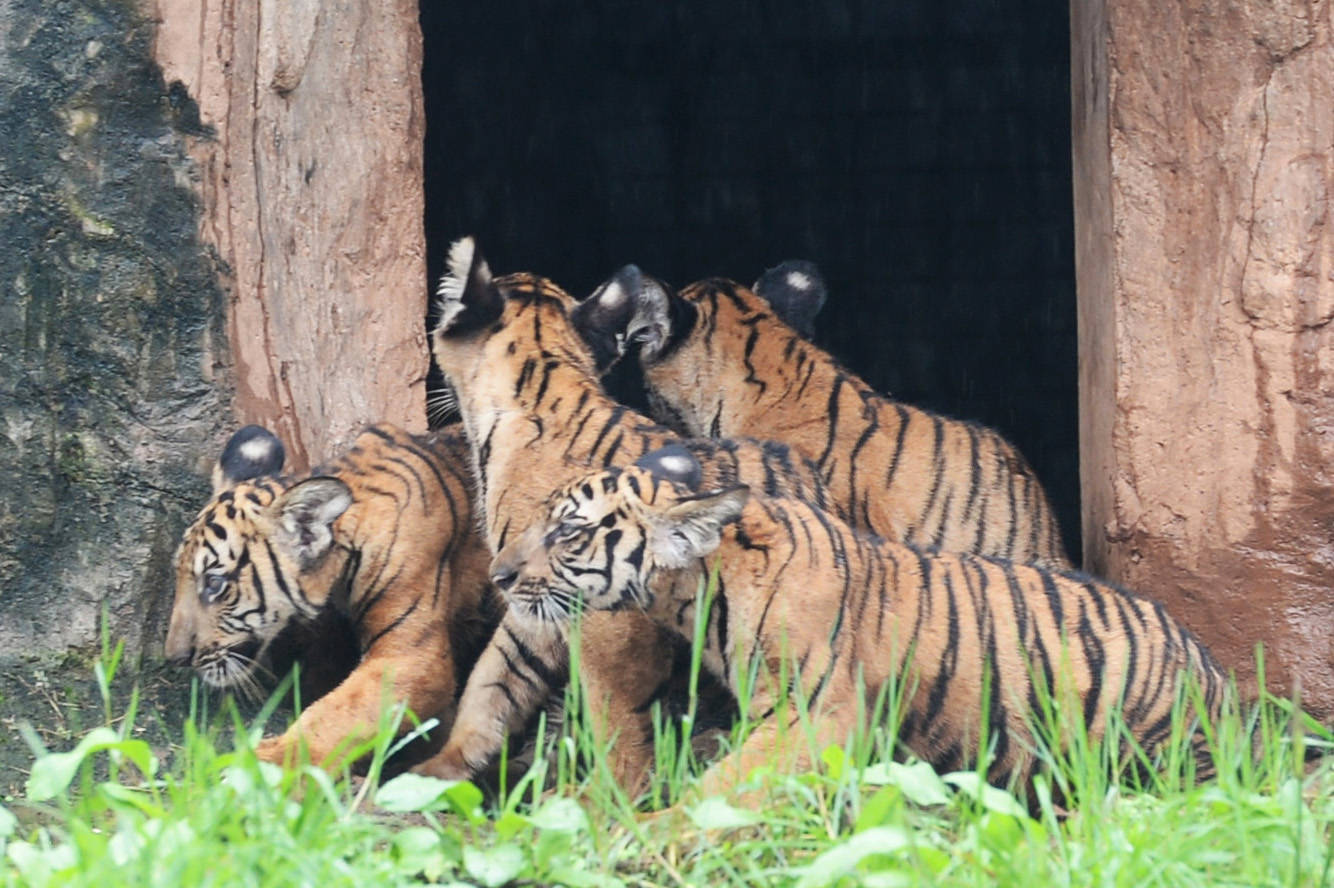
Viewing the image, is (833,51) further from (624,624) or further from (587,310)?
(624,624)

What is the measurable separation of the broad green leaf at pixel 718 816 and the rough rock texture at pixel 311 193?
1.95 metres

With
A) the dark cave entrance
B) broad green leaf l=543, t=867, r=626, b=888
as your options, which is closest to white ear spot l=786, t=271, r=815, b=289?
broad green leaf l=543, t=867, r=626, b=888

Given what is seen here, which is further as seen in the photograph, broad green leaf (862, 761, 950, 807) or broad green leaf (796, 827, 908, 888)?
broad green leaf (862, 761, 950, 807)

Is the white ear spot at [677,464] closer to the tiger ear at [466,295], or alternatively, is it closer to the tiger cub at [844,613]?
the tiger cub at [844,613]

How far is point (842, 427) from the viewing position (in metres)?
4.97

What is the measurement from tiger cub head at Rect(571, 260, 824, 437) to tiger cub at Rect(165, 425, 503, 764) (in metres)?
0.91

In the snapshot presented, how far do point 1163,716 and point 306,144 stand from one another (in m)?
2.43

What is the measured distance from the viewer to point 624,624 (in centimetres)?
389

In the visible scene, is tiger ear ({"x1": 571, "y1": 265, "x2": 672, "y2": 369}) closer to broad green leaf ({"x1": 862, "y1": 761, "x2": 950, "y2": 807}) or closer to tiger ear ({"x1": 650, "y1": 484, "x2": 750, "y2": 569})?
tiger ear ({"x1": 650, "y1": 484, "x2": 750, "y2": 569})

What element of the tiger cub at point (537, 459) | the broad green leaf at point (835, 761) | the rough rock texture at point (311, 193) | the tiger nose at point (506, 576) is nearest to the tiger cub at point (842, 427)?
the tiger cub at point (537, 459)

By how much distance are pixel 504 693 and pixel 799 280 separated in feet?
6.10

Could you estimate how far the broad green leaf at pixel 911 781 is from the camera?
279 cm

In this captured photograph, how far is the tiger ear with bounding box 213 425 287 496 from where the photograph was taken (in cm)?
403

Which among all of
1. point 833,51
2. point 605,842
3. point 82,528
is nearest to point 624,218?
point 833,51
